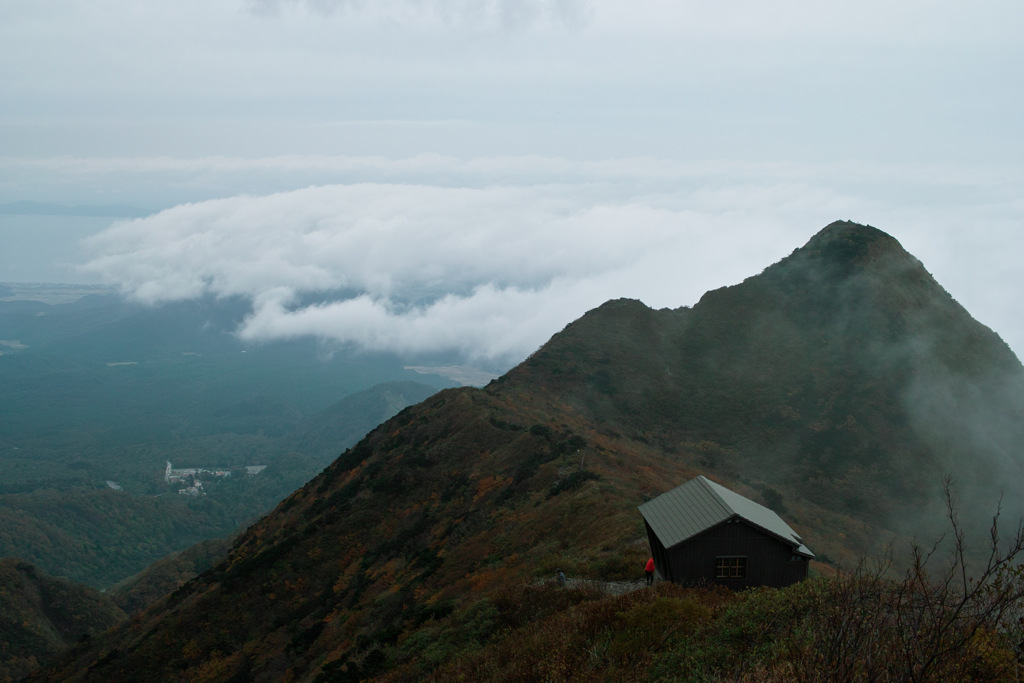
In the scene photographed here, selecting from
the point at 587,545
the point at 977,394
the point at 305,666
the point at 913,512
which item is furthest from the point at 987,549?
the point at 305,666

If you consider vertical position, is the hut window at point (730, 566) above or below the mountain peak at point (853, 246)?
below

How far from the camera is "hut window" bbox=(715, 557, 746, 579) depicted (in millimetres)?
17828

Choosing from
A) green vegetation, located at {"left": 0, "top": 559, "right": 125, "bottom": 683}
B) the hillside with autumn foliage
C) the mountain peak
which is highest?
the mountain peak

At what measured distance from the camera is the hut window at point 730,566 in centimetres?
1783

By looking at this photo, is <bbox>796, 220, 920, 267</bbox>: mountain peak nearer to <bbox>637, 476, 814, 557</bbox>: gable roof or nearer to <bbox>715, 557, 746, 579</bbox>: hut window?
<bbox>637, 476, 814, 557</bbox>: gable roof

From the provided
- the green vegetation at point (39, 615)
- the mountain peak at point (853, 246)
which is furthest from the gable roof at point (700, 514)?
the mountain peak at point (853, 246)

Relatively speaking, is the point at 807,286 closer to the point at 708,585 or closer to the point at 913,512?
the point at 913,512

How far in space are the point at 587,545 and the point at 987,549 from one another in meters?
39.2

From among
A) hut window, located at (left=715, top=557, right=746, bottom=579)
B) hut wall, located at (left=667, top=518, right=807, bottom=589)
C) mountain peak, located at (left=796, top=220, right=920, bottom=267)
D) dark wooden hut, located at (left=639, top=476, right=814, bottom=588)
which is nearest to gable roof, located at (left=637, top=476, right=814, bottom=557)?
dark wooden hut, located at (left=639, top=476, right=814, bottom=588)

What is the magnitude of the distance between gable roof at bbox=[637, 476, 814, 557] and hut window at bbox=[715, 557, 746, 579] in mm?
1124

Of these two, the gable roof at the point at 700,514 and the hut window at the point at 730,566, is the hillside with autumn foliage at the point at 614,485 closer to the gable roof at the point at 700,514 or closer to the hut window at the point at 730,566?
the hut window at the point at 730,566

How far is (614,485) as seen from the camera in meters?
30.9

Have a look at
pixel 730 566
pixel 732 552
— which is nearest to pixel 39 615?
pixel 730 566

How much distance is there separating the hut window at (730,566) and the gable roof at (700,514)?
1124mm
